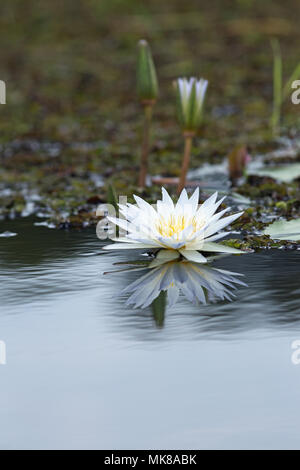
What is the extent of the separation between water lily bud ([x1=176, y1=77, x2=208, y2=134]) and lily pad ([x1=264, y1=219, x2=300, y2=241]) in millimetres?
588

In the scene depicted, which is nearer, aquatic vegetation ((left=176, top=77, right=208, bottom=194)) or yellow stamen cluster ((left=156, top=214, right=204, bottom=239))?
yellow stamen cluster ((left=156, top=214, right=204, bottom=239))

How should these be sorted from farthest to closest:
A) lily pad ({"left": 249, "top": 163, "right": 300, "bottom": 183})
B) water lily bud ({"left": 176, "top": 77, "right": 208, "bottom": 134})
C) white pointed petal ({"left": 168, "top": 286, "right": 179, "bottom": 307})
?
lily pad ({"left": 249, "top": 163, "right": 300, "bottom": 183}), water lily bud ({"left": 176, "top": 77, "right": 208, "bottom": 134}), white pointed petal ({"left": 168, "top": 286, "right": 179, "bottom": 307})

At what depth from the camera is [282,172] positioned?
3295 mm

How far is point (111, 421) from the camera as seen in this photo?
4.26 ft

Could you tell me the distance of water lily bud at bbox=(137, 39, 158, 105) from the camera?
2926 millimetres

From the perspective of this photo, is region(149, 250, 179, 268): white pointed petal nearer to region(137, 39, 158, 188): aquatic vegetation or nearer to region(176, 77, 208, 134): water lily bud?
region(176, 77, 208, 134): water lily bud

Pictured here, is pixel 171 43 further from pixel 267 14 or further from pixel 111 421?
pixel 111 421

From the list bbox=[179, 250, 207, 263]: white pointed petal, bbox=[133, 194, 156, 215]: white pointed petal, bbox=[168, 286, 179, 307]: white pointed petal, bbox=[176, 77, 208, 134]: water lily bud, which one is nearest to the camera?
bbox=[168, 286, 179, 307]: white pointed petal

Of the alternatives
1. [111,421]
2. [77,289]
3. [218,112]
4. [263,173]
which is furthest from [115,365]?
[218,112]

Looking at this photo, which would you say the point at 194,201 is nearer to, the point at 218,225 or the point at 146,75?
the point at 218,225

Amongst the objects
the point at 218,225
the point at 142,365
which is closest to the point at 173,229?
the point at 218,225

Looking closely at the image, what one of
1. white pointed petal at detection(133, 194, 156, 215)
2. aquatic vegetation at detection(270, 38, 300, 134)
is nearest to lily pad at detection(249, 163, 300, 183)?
aquatic vegetation at detection(270, 38, 300, 134)

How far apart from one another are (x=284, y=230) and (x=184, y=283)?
0.54 metres

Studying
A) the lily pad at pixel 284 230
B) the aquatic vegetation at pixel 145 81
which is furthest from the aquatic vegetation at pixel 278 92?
the lily pad at pixel 284 230
